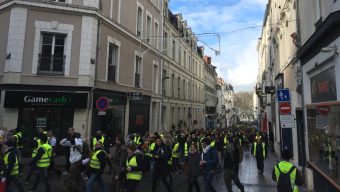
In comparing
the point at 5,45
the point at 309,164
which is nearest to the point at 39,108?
the point at 5,45

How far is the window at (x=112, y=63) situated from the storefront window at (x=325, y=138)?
1089 cm

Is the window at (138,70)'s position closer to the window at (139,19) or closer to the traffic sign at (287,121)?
the window at (139,19)

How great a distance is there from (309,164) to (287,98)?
245 cm

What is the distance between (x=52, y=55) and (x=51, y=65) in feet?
1.62

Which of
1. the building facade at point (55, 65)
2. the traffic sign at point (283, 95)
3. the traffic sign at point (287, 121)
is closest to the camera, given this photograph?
the traffic sign at point (287, 121)

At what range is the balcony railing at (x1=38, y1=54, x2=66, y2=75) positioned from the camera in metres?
13.7

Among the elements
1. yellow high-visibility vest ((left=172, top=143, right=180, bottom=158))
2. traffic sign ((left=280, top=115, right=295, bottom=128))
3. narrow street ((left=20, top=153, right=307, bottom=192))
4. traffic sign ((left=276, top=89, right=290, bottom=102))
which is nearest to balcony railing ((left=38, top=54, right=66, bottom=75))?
narrow street ((left=20, top=153, right=307, bottom=192))

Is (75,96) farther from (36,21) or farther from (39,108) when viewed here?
(36,21)

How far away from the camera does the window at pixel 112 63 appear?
16.7m

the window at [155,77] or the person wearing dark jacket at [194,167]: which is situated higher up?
the window at [155,77]

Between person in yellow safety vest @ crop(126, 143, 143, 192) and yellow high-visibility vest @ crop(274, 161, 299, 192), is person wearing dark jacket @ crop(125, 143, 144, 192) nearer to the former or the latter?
person in yellow safety vest @ crop(126, 143, 143, 192)

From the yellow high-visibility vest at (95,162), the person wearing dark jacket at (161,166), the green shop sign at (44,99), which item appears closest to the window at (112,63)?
the green shop sign at (44,99)

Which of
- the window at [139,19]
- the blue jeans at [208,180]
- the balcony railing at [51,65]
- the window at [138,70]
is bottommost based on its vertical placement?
the blue jeans at [208,180]

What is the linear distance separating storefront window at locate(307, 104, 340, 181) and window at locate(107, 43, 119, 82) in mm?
10889
